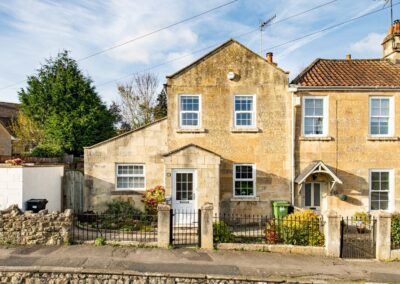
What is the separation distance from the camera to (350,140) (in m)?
15.5

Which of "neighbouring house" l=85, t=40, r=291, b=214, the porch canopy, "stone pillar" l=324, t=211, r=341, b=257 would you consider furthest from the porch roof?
"stone pillar" l=324, t=211, r=341, b=257

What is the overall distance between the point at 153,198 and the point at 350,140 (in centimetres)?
1011

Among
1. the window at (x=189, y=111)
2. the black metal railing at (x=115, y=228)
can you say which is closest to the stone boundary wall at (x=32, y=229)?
the black metal railing at (x=115, y=228)

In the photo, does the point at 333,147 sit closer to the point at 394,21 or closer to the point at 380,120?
the point at 380,120

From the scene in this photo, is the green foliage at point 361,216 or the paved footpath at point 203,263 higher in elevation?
the green foliage at point 361,216

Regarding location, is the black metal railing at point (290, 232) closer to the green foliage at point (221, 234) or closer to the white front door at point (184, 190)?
the green foliage at point (221, 234)

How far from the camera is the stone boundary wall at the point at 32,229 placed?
10844mm

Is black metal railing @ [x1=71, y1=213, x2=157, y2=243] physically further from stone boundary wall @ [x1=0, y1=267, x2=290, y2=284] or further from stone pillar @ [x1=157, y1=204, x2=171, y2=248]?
stone boundary wall @ [x1=0, y1=267, x2=290, y2=284]

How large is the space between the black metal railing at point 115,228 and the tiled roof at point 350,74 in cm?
991

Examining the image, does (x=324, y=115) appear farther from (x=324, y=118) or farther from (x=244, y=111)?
(x=244, y=111)

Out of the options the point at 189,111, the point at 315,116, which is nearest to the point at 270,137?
the point at 315,116

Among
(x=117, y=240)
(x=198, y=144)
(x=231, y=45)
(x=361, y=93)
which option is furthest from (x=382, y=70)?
(x=117, y=240)

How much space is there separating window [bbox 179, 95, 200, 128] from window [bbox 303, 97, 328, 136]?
5.33 metres

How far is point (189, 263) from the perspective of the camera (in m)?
9.38
